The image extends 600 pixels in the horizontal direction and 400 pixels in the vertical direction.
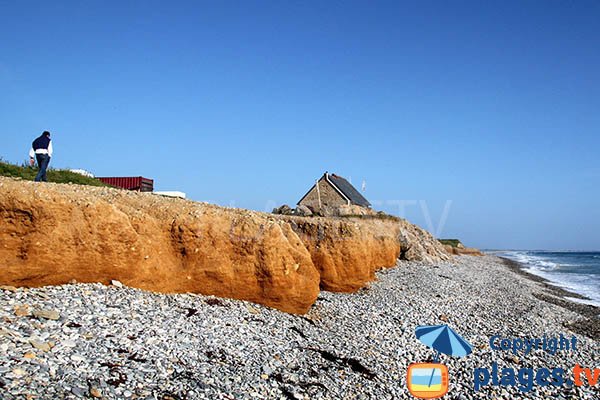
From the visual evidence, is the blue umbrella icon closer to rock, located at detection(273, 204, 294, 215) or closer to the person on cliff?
the person on cliff

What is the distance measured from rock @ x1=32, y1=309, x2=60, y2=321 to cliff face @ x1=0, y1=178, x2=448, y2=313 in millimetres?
1299

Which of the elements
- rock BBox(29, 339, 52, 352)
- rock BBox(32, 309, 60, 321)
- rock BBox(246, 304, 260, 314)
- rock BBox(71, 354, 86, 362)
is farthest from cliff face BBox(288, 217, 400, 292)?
rock BBox(29, 339, 52, 352)

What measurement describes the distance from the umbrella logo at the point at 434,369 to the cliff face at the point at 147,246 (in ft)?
13.3

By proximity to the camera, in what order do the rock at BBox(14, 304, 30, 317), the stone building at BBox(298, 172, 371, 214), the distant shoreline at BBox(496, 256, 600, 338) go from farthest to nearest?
the stone building at BBox(298, 172, 371, 214), the distant shoreline at BBox(496, 256, 600, 338), the rock at BBox(14, 304, 30, 317)

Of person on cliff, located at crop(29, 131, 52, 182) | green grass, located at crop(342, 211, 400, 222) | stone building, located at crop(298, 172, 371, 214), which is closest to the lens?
person on cliff, located at crop(29, 131, 52, 182)

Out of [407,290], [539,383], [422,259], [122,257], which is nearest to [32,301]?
[122,257]

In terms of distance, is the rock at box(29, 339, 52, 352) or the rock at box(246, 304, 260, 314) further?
the rock at box(246, 304, 260, 314)

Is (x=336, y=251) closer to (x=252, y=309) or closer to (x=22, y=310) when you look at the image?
(x=252, y=309)

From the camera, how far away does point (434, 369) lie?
945 cm

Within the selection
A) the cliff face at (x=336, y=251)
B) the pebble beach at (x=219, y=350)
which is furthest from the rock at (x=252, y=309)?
the cliff face at (x=336, y=251)

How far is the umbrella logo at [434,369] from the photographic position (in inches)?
332

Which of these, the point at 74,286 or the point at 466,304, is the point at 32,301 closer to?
the point at 74,286

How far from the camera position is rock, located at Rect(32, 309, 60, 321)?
7254 millimetres

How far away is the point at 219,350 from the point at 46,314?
327 cm
